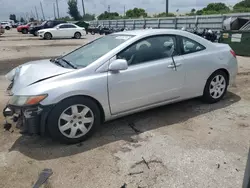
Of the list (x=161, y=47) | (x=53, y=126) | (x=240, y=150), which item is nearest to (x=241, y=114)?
(x=240, y=150)

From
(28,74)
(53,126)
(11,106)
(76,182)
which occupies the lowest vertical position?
(76,182)

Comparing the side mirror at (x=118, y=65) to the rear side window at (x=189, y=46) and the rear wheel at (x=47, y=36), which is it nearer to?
the rear side window at (x=189, y=46)

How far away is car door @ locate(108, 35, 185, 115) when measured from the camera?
3.50 metres

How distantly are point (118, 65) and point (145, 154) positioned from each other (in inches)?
48.7

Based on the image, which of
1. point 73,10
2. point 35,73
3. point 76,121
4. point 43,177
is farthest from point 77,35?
point 73,10

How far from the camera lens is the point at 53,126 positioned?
3.12m

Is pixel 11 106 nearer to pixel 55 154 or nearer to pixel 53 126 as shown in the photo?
pixel 53 126

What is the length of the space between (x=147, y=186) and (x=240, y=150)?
1423 mm

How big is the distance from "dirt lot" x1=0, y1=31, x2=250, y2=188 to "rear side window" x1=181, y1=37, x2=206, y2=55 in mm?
1116

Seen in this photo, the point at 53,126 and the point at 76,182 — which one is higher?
the point at 53,126

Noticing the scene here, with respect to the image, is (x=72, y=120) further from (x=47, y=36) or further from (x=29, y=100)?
(x=47, y=36)

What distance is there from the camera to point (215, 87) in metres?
4.61

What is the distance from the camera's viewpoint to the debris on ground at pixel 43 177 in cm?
259

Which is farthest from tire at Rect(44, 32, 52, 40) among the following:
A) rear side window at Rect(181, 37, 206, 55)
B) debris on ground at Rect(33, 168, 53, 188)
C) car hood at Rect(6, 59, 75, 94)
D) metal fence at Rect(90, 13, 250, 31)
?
debris on ground at Rect(33, 168, 53, 188)
